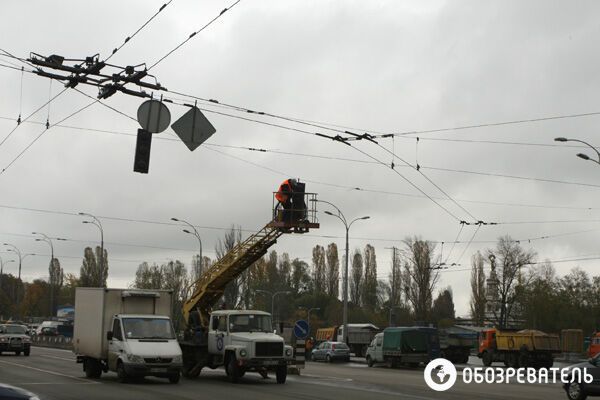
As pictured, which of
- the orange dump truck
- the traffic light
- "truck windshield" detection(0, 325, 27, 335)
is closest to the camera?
the traffic light

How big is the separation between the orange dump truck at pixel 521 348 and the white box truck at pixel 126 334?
85.3 ft

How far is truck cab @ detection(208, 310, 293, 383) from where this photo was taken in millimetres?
22859

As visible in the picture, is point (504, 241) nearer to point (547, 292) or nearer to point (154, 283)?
point (547, 292)

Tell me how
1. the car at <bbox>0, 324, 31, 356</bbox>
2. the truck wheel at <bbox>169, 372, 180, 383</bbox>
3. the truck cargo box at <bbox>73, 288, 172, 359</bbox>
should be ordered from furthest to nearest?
1. the car at <bbox>0, 324, 31, 356</bbox>
2. the truck cargo box at <bbox>73, 288, 172, 359</bbox>
3. the truck wheel at <bbox>169, 372, 180, 383</bbox>

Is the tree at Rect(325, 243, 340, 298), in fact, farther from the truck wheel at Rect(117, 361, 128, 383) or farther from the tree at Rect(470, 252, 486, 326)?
the truck wheel at Rect(117, 361, 128, 383)

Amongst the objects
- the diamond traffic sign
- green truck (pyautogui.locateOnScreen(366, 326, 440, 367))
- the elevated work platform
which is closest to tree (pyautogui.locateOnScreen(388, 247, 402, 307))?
green truck (pyautogui.locateOnScreen(366, 326, 440, 367))

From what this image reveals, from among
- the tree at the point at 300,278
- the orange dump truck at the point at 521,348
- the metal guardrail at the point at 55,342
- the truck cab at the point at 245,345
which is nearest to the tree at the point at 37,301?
the tree at the point at 300,278

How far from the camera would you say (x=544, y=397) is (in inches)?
777

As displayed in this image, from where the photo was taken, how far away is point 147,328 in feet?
73.1

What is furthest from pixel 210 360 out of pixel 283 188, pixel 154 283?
pixel 154 283

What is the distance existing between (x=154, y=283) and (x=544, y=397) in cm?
7683

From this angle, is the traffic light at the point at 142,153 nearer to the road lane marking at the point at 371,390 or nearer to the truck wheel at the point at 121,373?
the truck wheel at the point at 121,373

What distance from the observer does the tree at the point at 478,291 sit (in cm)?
9253

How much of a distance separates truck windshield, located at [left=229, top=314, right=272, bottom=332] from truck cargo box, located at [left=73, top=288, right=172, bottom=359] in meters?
2.12
